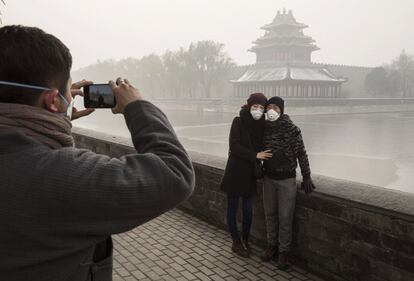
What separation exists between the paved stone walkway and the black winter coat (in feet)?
2.41

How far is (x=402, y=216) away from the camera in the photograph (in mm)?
3104

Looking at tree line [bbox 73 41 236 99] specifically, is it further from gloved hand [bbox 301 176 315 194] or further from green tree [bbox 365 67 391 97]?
gloved hand [bbox 301 176 315 194]

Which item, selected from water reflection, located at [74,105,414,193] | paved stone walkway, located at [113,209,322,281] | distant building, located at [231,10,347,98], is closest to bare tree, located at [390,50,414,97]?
distant building, located at [231,10,347,98]

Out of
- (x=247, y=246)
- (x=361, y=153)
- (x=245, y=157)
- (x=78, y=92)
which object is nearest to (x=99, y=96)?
(x=78, y=92)

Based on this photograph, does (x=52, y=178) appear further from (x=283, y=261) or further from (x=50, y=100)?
(x=283, y=261)

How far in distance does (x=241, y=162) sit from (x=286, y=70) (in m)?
50.9

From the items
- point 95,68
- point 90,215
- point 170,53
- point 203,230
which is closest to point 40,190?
point 90,215

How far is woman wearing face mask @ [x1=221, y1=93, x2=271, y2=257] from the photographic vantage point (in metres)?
4.22

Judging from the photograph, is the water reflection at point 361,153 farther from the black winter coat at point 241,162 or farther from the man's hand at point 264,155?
the man's hand at point 264,155

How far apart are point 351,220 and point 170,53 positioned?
65.0 metres

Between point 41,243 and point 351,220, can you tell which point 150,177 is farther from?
point 351,220

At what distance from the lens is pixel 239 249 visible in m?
4.38

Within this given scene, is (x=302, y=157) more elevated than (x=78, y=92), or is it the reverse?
(x=78, y=92)

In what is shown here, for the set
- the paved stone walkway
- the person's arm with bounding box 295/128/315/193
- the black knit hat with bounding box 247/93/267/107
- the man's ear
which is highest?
the man's ear
